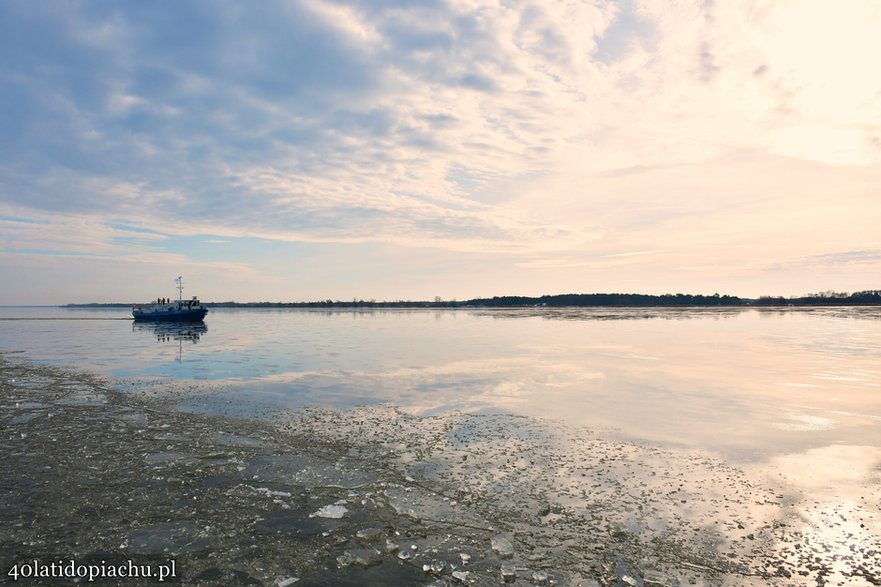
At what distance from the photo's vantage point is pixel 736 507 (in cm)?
812

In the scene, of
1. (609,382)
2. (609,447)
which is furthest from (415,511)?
(609,382)

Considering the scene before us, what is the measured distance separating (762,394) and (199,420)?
19278 millimetres

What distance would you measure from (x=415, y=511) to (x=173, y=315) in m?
92.6

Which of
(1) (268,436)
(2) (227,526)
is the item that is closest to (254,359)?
(1) (268,436)

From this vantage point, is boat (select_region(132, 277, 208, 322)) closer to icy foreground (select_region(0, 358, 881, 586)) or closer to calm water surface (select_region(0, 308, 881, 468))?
calm water surface (select_region(0, 308, 881, 468))

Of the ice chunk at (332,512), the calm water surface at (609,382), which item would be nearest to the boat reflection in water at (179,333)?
the calm water surface at (609,382)

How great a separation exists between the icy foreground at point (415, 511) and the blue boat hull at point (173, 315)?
78278mm

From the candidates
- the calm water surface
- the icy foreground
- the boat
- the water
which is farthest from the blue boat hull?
the icy foreground

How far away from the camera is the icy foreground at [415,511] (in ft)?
20.5

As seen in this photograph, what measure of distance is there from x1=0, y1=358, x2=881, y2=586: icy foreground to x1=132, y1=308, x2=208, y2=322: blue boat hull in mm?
78278

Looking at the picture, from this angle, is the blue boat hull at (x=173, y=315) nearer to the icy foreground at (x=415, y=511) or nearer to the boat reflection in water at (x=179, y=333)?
the boat reflection in water at (x=179, y=333)

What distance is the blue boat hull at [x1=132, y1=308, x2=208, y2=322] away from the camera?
276 ft

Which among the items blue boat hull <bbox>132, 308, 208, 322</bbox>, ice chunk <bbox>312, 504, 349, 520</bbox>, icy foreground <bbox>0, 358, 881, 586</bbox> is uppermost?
blue boat hull <bbox>132, 308, 208, 322</bbox>

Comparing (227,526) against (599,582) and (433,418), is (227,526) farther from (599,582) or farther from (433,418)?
(433,418)
